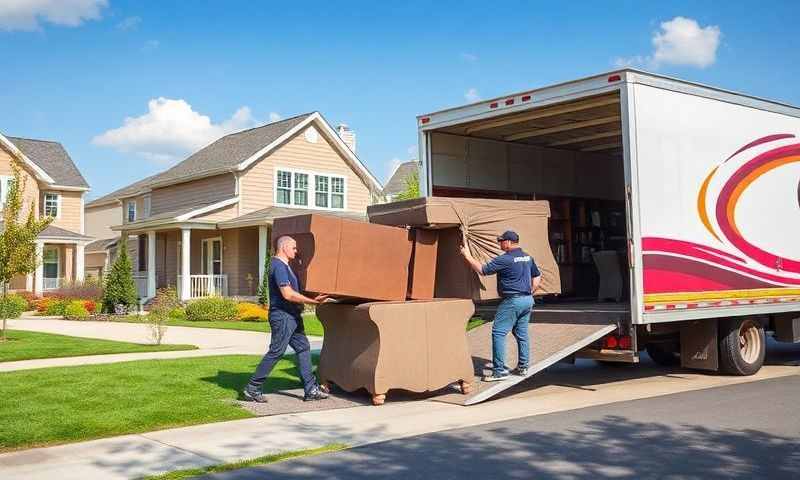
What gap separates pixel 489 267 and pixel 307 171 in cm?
2257

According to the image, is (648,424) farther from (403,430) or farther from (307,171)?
(307,171)

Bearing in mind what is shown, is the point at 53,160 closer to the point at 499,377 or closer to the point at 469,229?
the point at 469,229

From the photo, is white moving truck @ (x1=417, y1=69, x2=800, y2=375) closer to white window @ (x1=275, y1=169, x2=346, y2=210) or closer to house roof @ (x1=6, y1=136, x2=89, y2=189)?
white window @ (x1=275, y1=169, x2=346, y2=210)

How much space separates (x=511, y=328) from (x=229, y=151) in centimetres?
2408

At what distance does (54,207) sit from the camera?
35.4 meters

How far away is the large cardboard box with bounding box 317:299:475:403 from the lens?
8.99 metres

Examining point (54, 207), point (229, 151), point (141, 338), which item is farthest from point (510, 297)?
point (54, 207)

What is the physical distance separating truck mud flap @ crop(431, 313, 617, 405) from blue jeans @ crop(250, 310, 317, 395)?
1.53 metres

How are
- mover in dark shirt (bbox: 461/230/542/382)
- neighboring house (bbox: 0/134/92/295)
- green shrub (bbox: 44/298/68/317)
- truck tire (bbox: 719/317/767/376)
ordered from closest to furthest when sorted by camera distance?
1. mover in dark shirt (bbox: 461/230/542/382)
2. truck tire (bbox: 719/317/767/376)
3. green shrub (bbox: 44/298/68/317)
4. neighboring house (bbox: 0/134/92/295)

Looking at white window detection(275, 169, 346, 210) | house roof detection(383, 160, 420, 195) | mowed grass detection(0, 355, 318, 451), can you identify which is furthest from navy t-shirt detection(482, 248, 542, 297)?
house roof detection(383, 160, 420, 195)

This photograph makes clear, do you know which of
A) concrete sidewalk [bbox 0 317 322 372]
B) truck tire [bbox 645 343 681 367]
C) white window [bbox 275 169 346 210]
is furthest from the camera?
white window [bbox 275 169 346 210]

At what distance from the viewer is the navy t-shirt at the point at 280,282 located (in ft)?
29.2

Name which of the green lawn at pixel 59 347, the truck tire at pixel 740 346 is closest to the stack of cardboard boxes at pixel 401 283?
the truck tire at pixel 740 346

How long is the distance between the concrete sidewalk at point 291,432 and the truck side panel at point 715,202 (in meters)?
1.39
